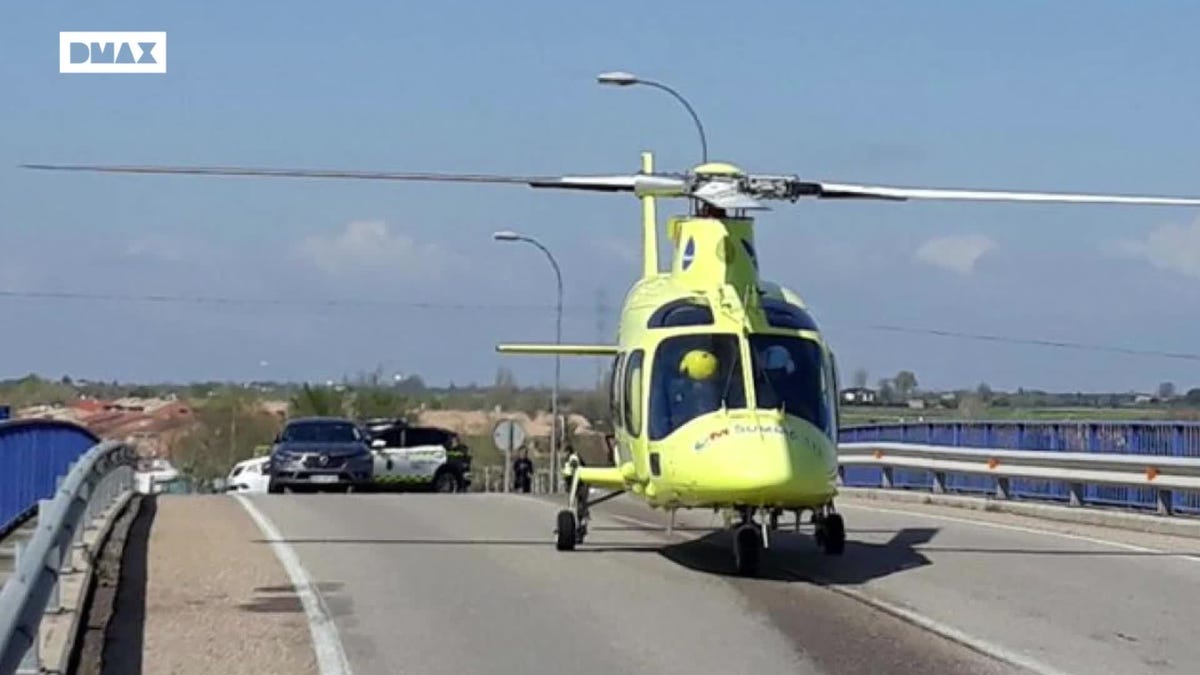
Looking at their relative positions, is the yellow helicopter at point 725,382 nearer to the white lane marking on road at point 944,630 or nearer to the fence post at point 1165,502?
the white lane marking on road at point 944,630

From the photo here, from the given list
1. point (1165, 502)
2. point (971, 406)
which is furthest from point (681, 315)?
point (971, 406)

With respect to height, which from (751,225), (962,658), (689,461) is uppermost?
(751,225)

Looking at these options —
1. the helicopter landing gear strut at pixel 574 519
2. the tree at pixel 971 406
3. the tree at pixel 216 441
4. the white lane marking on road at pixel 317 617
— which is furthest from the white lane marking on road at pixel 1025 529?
the tree at pixel 216 441

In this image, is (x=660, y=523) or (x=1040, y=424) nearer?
(x=660, y=523)

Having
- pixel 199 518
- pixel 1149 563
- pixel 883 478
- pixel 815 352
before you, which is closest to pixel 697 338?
pixel 815 352

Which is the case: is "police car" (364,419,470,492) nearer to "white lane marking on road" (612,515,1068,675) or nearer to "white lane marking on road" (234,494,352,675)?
"white lane marking on road" (234,494,352,675)

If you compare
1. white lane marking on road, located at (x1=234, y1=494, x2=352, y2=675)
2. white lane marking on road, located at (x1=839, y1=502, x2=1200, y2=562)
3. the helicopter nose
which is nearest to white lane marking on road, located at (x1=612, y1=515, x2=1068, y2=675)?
the helicopter nose

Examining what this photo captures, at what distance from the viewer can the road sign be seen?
5041 centimetres

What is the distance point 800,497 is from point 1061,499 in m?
10.8

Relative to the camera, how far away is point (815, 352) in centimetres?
1769

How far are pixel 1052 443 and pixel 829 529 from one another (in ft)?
33.1

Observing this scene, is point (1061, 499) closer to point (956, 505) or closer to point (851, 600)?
point (956, 505)

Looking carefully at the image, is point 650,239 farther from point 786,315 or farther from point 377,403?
point 377,403

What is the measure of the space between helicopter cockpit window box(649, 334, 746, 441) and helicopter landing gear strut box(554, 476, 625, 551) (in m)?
1.84
